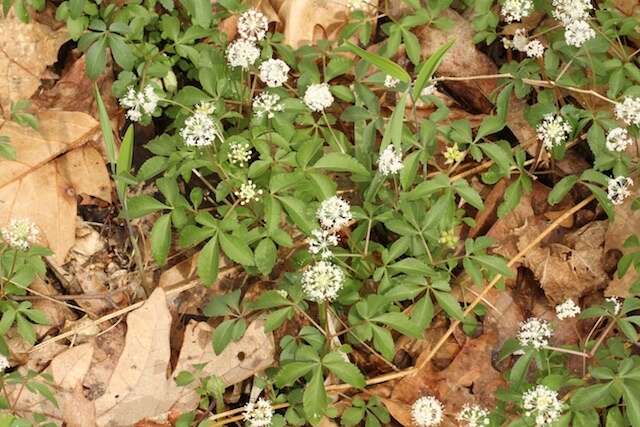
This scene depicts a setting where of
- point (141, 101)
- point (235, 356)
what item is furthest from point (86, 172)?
point (235, 356)

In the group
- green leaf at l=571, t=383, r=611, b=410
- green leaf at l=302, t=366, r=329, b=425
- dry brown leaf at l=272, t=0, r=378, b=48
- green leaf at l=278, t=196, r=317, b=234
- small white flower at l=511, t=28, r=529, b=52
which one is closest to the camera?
green leaf at l=571, t=383, r=611, b=410

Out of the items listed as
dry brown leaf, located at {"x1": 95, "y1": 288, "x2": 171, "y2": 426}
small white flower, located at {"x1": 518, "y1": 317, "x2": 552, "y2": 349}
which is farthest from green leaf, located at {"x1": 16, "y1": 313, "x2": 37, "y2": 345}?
small white flower, located at {"x1": 518, "y1": 317, "x2": 552, "y2": 349}

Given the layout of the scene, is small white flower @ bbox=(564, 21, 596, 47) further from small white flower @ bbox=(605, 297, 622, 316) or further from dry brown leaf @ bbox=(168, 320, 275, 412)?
dry brown leaf @ bbox=(168, 320, 275, 412)

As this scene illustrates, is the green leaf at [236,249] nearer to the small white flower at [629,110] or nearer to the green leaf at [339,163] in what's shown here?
the green leaf at [339,163]

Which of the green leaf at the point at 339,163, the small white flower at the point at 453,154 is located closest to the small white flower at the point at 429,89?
the small white flower at the point at 453,154

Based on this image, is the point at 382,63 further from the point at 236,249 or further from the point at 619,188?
the point at 619,188

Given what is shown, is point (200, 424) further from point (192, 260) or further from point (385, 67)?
point (385, 67)
